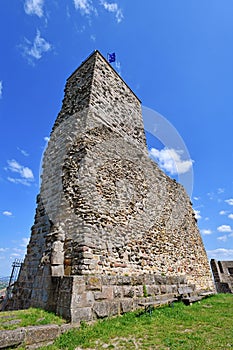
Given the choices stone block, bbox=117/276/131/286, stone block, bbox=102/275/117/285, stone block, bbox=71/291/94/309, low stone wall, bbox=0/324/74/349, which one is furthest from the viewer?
stone block, bbox=117/276/131/286

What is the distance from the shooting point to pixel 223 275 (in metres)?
16.6

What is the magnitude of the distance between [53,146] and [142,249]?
16.6 feet

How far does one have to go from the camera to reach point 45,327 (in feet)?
10.7

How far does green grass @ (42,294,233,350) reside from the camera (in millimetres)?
3070

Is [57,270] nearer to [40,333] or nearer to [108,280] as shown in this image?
[108,280]

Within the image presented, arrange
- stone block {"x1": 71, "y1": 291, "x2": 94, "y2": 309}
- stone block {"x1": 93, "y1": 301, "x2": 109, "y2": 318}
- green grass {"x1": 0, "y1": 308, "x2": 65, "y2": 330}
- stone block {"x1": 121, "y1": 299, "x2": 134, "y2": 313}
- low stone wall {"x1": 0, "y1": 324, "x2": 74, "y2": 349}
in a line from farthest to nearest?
stone block {"x1": 121, "y1": 299, "x2": 134, "y2": 313} < stone block {"x1": 93, "y1": 301, "x2": 109, "y2": 318} < stone block {"x1": 71, "y1": 291, "x2": 94, "y2": 309} < green grass {"x1": 0, "y1": 308, "x2": 65, "y2": 330} < low stone wall {"x1": 0, "y1": 324, "x2": 74, "y2": 349}

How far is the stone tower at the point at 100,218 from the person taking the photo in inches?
A: 185

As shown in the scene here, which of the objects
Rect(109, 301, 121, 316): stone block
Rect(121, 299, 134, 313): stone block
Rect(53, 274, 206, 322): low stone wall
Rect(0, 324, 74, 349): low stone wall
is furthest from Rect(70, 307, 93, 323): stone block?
Rect(121, 299, 134, 313): stone block

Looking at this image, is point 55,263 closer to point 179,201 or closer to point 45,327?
point 45,327

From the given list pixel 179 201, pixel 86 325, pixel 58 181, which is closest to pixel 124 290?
pixel 86 325

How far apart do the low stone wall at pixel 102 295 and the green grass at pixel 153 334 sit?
0.21m

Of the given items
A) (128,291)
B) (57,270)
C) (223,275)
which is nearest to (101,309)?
(128,291)

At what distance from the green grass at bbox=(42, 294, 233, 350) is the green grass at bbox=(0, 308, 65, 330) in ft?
1.43

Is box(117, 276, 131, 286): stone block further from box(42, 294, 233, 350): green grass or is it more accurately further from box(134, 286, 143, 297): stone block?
box(42, 294, 233, 350): green grass
